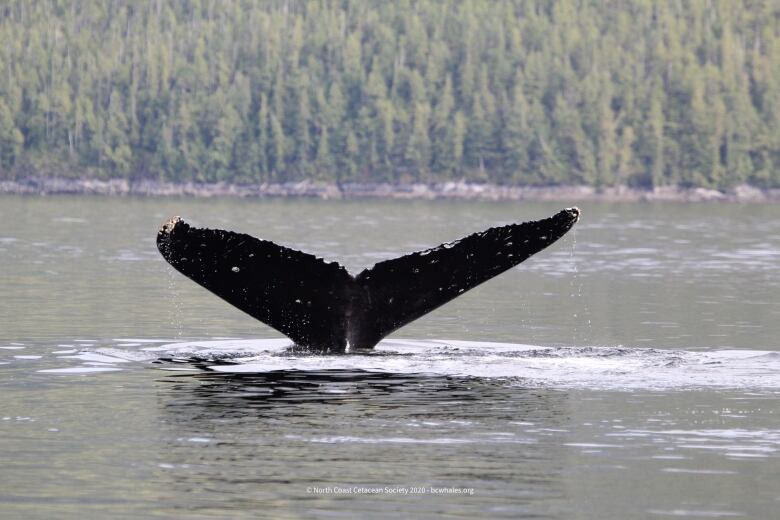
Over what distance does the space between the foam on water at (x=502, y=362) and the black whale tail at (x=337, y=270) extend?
128 cm

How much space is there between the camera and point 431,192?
19175 centimetres

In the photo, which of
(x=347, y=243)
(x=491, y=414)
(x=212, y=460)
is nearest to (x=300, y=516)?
(x=212, y=460)

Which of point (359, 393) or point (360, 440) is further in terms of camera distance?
point (359, 393)

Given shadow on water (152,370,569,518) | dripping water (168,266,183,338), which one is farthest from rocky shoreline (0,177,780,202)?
shadow on water (152,370,569,518)

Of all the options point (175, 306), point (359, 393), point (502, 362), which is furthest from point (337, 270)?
point (175, 306)

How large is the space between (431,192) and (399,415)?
580 feet

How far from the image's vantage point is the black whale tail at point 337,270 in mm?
16125

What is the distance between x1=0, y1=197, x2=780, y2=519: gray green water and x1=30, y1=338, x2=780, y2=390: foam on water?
48mm

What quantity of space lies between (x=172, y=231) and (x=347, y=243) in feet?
150

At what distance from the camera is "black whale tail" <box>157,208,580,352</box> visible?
16125 mm

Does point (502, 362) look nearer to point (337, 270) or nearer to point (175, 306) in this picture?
point (337, 270)

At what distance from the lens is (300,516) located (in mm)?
11133

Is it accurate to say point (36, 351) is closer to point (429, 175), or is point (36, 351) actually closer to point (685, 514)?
point (685, 514)

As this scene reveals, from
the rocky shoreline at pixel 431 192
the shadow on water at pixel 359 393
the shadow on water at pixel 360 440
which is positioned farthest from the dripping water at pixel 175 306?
the rocky shoreline at pixel 431 192
